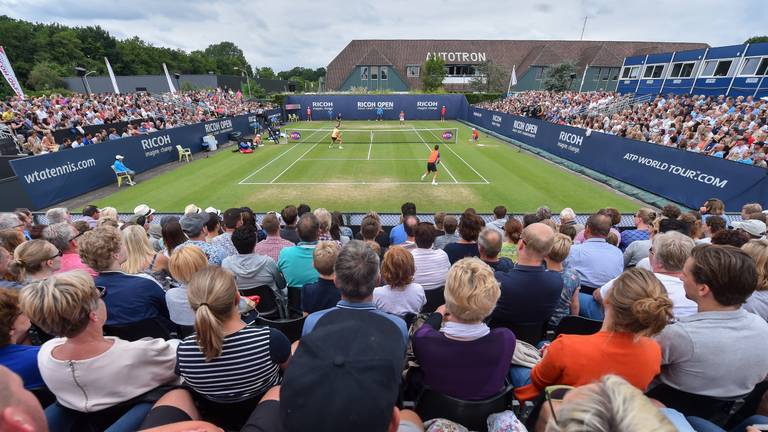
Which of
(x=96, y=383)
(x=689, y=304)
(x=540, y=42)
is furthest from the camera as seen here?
(x=540, y=42)

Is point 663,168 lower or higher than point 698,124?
lower

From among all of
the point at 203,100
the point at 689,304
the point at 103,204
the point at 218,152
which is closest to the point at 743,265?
the point at 689,304

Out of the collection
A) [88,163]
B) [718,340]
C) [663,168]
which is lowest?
[88,163]

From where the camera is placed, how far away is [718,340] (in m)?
2.61

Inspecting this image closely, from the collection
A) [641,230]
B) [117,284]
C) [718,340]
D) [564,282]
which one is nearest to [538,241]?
[564,282]

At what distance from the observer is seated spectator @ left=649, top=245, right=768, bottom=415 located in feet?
8.55

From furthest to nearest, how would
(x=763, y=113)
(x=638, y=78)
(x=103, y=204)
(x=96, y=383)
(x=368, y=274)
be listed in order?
(x=638, y=78) → (x=763, y=113) → (x=103, y=204) → (x=368, y=274) → (x=96, y=383)

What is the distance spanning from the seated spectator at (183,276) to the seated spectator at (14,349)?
46.7 inches

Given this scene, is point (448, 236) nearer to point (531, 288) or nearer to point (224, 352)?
point (531, 288)

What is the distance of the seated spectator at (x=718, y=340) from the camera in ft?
8.55

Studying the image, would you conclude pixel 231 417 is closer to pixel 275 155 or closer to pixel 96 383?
pixel 96 383

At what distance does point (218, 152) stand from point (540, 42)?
65.6m

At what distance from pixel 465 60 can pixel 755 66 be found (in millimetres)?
43062

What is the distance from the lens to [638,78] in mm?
36938
